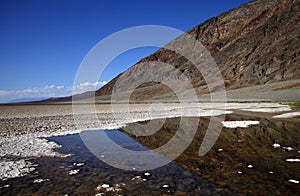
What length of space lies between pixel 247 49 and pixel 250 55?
6.94 metres

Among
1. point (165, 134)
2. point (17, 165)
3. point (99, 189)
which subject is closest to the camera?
point (99, 189)

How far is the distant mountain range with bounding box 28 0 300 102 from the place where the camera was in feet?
277

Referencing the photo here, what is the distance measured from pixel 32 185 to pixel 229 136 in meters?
10.7

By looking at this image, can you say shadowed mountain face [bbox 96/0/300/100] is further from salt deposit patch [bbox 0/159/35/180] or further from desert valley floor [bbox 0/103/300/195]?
salt deposit patch [bbox 0/159/35/180]

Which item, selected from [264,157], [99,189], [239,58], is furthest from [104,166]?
[239,58]

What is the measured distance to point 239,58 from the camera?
11231cm

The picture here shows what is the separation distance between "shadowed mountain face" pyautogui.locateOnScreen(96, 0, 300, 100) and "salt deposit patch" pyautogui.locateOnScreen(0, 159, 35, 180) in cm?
8168

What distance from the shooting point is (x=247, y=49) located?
11369 cm

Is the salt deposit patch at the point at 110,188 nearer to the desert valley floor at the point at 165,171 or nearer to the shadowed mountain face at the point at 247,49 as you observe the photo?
the desert valley floor at the point at 165,171

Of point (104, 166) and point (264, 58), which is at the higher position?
point (264, 58)

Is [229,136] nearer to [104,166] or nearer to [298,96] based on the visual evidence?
[104,166]

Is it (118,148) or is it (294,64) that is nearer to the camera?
(118,148)

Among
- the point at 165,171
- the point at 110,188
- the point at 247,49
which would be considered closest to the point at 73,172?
the point at 110,188

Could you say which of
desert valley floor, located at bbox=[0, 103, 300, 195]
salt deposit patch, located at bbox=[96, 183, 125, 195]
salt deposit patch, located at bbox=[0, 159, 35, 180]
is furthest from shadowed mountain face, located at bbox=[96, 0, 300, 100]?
salt deposit patch, located at bbox=[0, 159, 35, 180]
